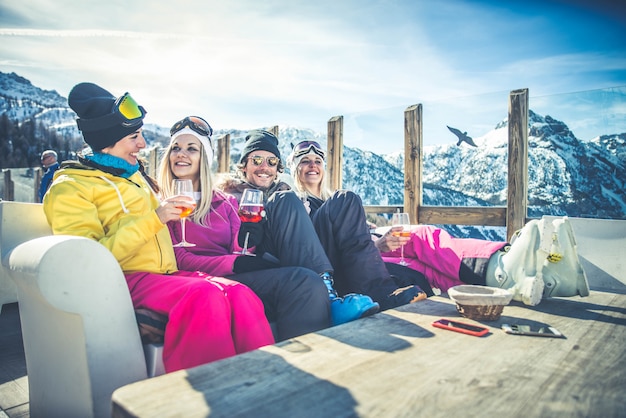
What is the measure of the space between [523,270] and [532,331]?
2.75 feet

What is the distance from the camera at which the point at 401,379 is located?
3.45ft

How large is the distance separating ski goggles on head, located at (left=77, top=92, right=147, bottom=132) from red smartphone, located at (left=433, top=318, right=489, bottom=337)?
2.03m

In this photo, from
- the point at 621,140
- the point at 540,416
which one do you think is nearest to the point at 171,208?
the point at 540,416

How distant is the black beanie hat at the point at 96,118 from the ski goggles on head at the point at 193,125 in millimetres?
609

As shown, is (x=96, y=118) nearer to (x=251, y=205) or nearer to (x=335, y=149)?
(x=251, y=205)

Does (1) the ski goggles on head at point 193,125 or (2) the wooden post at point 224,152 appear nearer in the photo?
(1) the ski goggles on head at point 193,125

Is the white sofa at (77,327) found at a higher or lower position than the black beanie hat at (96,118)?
lower

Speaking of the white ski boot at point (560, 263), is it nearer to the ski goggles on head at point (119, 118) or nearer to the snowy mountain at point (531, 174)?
the ski goggles on head at point (119, 118)

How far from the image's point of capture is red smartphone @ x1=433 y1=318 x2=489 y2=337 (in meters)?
1.49

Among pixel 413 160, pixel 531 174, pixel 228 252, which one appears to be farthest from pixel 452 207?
pixel 228 252

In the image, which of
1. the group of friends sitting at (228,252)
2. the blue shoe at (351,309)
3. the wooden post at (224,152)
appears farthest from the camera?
the wooden post at (224,152)

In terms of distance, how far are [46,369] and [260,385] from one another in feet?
4.17

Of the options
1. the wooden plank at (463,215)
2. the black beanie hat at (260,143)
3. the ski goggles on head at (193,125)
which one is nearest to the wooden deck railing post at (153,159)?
the black beanie hat at (260,143)

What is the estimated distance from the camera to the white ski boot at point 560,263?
223cm
